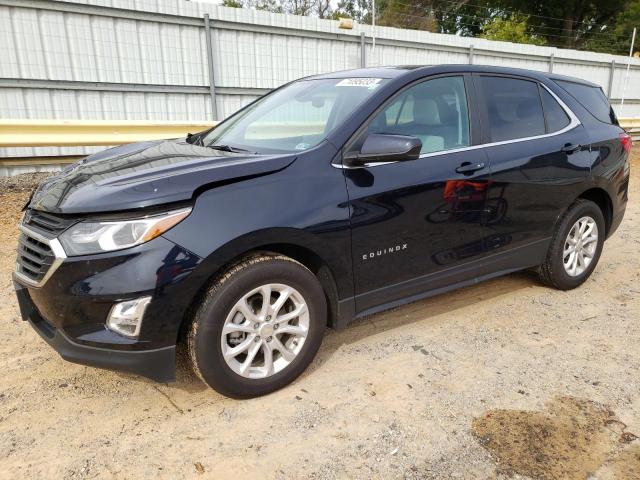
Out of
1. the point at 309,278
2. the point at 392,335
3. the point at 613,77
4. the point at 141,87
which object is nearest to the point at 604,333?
the point at 392,335

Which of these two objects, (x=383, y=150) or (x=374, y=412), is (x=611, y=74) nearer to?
(x=383, y=150)

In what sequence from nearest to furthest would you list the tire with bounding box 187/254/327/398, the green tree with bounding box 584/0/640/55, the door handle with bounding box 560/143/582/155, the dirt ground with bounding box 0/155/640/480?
the dirt ground with bounding box 0/155/640/480 < the tire with bounding box 187/254/327/398 < the door handle with bounding box 560/143/582/155 < the green tree with bounding box 584/0/640/55

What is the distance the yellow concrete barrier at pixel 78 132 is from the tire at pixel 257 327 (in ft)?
16.1

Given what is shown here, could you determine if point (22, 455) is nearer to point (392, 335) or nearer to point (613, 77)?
point (392, 335)

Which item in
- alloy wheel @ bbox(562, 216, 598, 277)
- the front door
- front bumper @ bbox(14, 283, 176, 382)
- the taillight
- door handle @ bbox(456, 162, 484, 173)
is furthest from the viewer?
the taillight

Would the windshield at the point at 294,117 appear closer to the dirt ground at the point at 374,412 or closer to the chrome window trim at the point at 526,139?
the chrome window trim at the point at 526,139

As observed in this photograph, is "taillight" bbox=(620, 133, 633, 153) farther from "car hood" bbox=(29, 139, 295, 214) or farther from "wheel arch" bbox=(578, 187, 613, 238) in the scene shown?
"car hood" bbox=(29, 139, 295, 214)

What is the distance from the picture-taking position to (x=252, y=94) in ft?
30.7

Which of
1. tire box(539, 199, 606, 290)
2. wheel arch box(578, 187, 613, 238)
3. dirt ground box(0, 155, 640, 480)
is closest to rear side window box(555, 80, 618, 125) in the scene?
wheel arch box(578, 187, 613, 238)

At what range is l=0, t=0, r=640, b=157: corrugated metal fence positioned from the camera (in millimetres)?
7281

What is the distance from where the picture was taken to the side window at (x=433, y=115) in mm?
3061

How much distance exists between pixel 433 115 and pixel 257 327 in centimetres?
182

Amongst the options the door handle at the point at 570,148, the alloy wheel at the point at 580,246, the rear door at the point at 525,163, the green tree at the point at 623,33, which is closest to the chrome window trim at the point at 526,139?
the rear door at the point at 525,163

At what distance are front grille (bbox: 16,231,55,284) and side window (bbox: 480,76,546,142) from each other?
282cm
